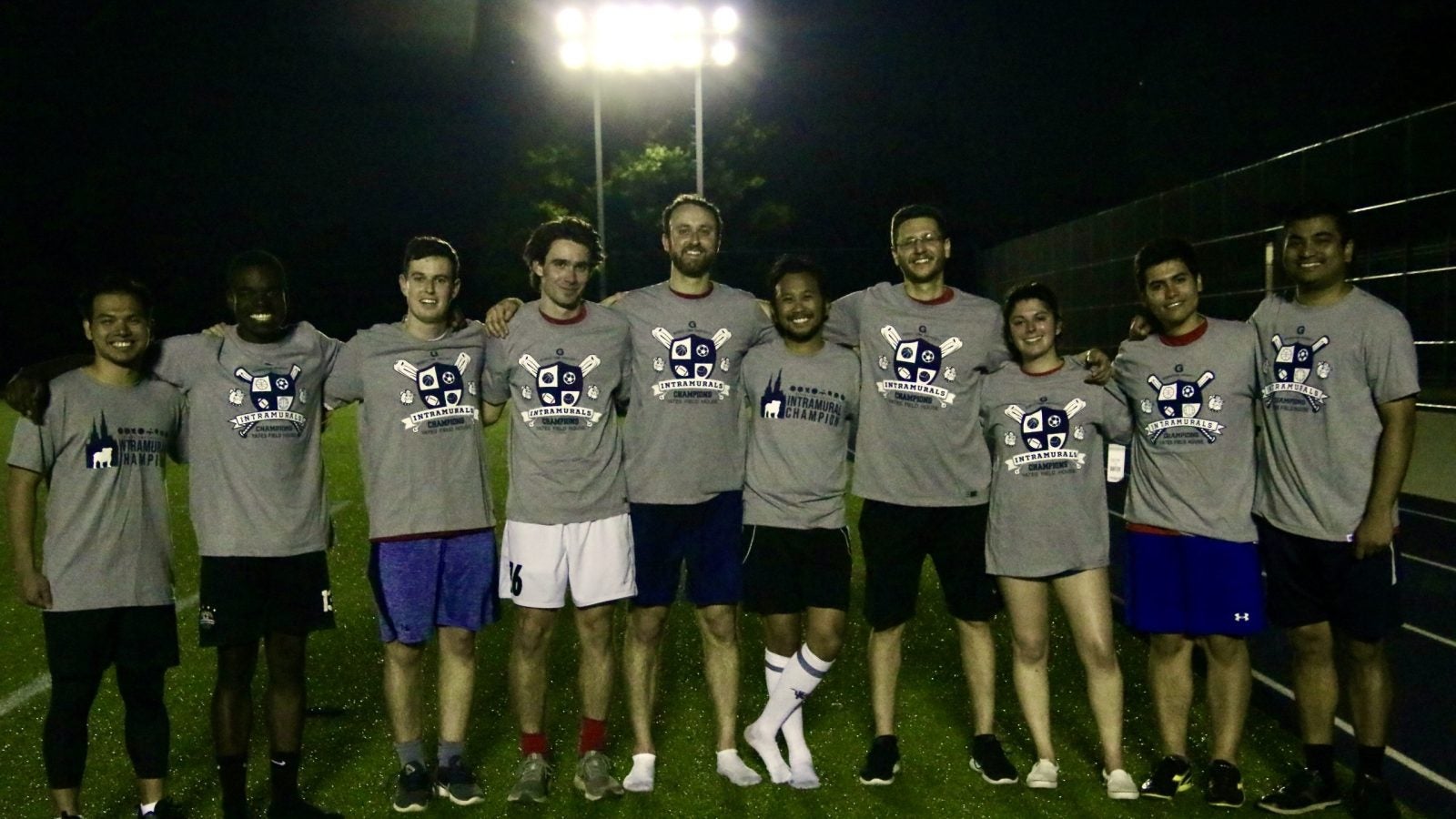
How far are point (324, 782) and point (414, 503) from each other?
1.22 m

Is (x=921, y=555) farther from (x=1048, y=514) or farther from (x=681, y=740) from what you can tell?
(x=681, y=740)

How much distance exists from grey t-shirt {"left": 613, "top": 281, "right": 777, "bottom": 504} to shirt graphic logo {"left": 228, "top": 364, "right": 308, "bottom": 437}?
122cm

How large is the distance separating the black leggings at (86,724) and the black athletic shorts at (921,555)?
99.6 inches

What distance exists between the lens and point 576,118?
4628cm

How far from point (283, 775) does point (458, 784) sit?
2.01 feet

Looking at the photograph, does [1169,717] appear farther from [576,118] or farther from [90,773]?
[576,118]

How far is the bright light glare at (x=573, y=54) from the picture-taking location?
23250mm

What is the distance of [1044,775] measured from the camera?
4.85 metres

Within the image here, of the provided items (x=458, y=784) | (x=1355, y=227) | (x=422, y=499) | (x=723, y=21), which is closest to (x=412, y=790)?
(x=458, y=784)

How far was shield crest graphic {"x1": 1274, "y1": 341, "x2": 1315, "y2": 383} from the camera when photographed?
4582 millimetres

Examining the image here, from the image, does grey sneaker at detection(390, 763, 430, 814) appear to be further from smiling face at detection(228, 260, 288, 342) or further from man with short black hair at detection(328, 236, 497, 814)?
smiling face at detection(228, 260, 288, 342)

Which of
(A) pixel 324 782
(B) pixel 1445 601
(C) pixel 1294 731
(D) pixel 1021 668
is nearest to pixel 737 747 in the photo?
(D) pixel 1021 668

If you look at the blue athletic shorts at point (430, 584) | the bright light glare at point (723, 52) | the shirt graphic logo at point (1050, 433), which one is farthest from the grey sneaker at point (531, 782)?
the bright light glare at point (723, 52)

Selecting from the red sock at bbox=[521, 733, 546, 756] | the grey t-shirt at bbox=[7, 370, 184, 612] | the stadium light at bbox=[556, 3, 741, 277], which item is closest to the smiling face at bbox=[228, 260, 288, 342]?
the grey t-shirt at bbox=[7, 370, 184, 612]
